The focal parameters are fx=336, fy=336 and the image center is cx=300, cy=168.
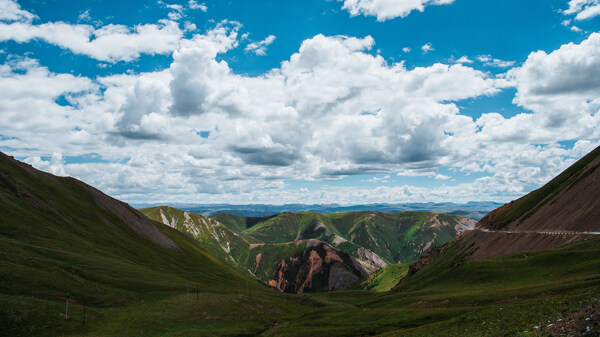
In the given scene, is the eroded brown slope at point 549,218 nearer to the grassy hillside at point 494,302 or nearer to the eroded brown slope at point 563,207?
the eroded brown slope at point 563,207

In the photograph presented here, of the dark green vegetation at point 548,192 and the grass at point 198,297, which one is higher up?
the dark green vegetation at point 548,192

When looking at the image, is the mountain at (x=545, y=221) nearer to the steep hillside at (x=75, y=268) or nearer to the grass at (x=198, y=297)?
the grass at (x=198, y=297)

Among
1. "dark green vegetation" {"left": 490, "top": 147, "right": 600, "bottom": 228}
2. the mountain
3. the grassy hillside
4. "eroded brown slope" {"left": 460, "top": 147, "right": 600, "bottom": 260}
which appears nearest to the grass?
the grassy hillside

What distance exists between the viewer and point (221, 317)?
8031cm

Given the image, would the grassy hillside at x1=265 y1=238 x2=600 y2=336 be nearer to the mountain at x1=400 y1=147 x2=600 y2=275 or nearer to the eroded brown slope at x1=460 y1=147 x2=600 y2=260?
the mountain at x1=400 y1=147 x2=600 y2=275

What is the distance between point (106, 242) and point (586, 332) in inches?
5776

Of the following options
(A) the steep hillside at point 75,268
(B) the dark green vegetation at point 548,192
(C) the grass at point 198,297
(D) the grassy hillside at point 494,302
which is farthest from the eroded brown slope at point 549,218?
(A) the steep hillside at point 75,268

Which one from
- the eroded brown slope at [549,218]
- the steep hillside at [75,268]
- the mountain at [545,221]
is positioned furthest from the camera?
the eroded brown slope at [549,218]

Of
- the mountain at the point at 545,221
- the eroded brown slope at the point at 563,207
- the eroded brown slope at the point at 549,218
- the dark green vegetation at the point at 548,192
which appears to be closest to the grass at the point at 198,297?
the mountain at the point at 545,221

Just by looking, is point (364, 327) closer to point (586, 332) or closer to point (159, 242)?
point (586, 332)

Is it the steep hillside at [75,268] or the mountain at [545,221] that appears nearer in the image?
the steep hillside at [75,268]

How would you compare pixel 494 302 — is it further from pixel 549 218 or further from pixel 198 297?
pixel 549 218

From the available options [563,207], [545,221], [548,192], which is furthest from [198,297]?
[548,192]

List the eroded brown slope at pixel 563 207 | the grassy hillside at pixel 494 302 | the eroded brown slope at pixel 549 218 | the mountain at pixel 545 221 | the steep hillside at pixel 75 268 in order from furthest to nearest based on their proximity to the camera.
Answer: the eroded brown slope at pixel 563 207
the eroded brown slope at pixel 549 218
the mountain at pixel 545 221
the steep hillside at pixel 75 268
the grassy hillside at pixel 494 302
